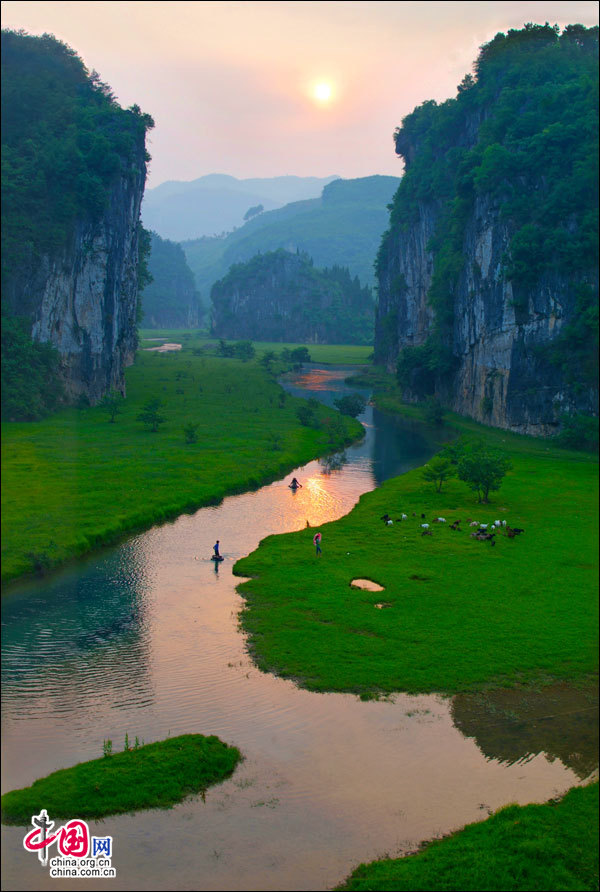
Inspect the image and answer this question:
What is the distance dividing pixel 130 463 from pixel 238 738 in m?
32.7

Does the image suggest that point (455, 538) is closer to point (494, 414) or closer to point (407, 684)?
point (407, 684)

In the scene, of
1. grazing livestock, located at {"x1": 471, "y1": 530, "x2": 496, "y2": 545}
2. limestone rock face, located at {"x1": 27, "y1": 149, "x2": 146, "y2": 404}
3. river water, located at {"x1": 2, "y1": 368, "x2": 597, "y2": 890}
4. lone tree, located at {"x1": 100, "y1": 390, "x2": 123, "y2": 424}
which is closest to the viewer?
river water, located at {"x1": 2, "y1": 368, "x2": 597, "y2": 890}

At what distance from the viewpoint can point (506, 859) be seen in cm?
1574

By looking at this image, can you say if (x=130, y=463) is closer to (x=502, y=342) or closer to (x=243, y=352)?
(x=502, y=342)

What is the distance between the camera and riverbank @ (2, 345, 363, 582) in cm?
3650

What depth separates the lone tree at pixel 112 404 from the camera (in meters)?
66.9

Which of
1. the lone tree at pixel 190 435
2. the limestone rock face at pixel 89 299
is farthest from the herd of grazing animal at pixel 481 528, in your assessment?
the limestone rock face at pixel 89 299

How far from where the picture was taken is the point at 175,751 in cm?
1920

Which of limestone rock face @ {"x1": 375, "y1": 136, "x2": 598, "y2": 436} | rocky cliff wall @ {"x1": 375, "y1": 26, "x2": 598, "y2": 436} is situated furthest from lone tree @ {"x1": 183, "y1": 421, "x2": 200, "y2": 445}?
rocky cliff wall @ {"x1": 375, "y1": 26, "x2": 598, "y2": 436}

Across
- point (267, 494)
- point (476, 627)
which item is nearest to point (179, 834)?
point (476, 627)

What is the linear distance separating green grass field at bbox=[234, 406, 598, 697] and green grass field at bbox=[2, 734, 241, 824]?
494 centimetres

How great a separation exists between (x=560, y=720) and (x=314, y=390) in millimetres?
84213

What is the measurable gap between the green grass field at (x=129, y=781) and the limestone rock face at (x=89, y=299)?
55.0m

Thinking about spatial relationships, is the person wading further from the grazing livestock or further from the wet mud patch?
the wet mud patch
